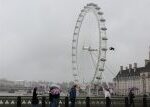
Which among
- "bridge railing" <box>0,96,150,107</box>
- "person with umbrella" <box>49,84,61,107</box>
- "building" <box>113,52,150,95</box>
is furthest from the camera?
"building" <box>113,52,150,95</box>

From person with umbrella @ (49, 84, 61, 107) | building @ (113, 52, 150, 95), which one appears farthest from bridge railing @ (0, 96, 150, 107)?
building @ (113, 52, 150, 95)

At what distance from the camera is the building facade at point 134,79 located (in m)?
162

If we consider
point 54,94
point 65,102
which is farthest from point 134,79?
point 54,94

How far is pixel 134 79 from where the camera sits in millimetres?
177125

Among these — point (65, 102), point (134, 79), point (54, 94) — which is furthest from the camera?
point (134, 79)

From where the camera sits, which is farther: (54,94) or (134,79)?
(134,79)

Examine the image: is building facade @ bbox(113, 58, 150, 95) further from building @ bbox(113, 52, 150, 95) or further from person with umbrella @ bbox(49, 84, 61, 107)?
person with umbrella @ bbox(49, 84, 61, 107)

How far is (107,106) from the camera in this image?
87.6ft

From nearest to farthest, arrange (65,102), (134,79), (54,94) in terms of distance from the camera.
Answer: (54,94) < (65,102) < (134,79)

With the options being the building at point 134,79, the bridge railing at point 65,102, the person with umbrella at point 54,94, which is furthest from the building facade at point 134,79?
the person with umbrella at point 54,94

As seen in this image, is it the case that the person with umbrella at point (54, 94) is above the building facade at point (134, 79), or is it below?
below

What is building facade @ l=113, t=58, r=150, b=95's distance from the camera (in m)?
162

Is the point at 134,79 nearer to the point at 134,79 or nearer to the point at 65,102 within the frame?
the point at 134,79

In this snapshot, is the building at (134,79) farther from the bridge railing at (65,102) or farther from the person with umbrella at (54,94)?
the person with umbrella at (54,94)
